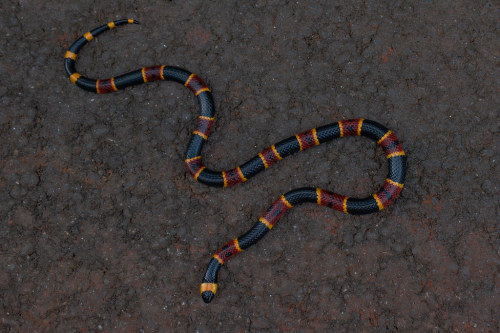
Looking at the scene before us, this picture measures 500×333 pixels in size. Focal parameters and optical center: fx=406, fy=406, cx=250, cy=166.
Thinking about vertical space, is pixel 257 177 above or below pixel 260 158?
below

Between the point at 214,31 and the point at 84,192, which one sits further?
the point at 214,31

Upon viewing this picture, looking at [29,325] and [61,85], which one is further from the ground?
[61,85]

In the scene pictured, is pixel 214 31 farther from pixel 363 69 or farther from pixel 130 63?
pixel 363 69

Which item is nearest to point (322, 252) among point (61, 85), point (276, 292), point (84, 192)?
point (276, 292)
